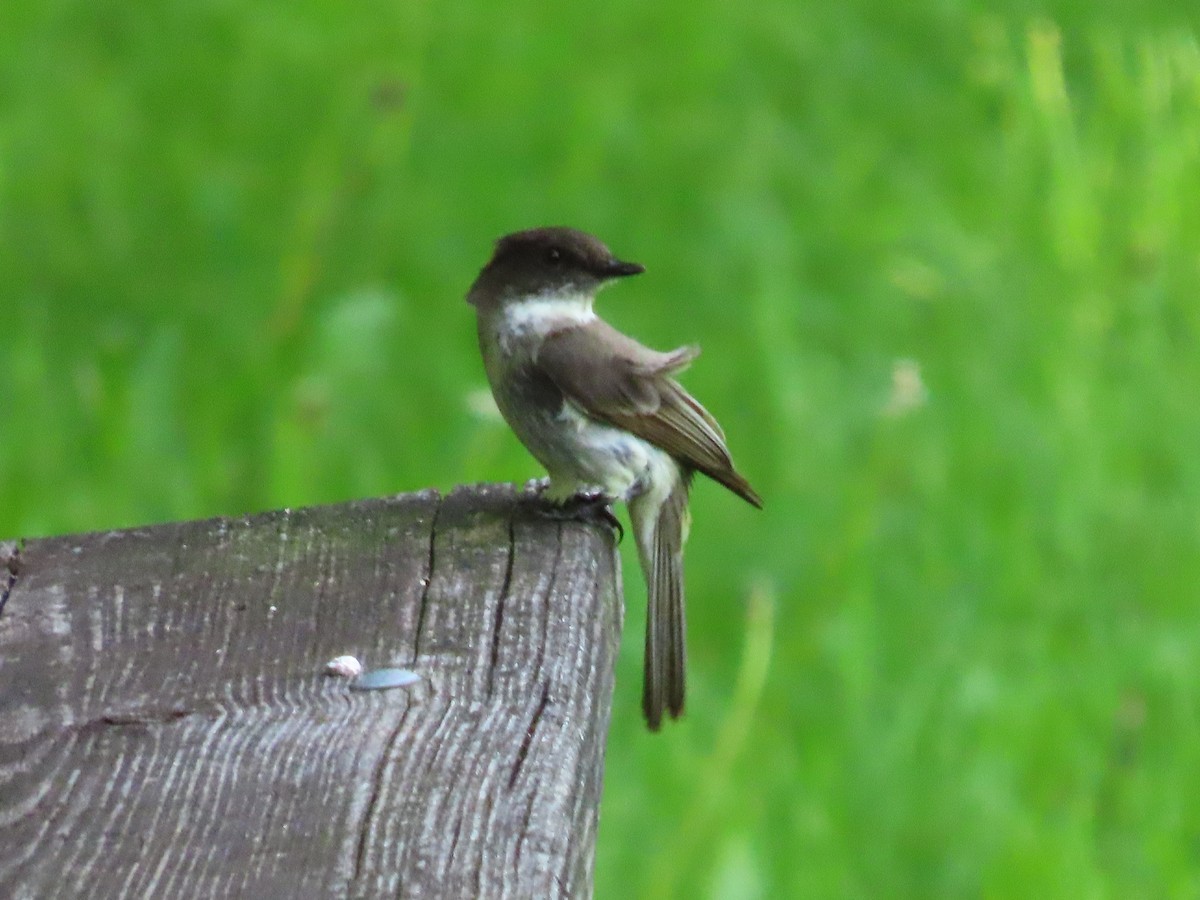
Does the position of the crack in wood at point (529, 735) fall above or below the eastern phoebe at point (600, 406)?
below

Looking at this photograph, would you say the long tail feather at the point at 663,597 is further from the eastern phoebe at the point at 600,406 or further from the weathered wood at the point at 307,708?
the weathered wood at the point at 307,708

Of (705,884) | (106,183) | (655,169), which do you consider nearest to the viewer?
(705,884)

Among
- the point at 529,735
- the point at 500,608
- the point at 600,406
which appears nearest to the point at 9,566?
the point at 500,608

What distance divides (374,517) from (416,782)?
36.3 inches

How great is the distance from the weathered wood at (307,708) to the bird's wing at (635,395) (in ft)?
3.50

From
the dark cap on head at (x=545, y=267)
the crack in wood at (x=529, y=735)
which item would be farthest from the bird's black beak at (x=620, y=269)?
the crack in wood at (x=529, y=735)

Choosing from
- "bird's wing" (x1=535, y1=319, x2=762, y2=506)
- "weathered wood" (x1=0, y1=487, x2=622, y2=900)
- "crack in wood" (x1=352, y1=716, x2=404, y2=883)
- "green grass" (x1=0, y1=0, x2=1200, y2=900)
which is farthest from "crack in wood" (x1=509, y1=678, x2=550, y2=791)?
"green grass" (x1=0, y1=0, x2=1200, y2=900)

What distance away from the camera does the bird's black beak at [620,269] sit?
4.39m

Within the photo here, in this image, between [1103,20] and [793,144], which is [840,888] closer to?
[793,144]

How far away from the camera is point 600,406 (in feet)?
13.9

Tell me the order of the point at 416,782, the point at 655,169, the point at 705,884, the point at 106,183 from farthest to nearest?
the point at 655,169
the point at 106,183
the point at 705,884
the point at 416,782

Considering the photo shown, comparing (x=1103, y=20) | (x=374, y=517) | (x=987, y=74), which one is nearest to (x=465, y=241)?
(x=987, y=74)

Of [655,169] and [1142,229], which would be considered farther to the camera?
[655,169]

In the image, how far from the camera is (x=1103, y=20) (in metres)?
9.23
